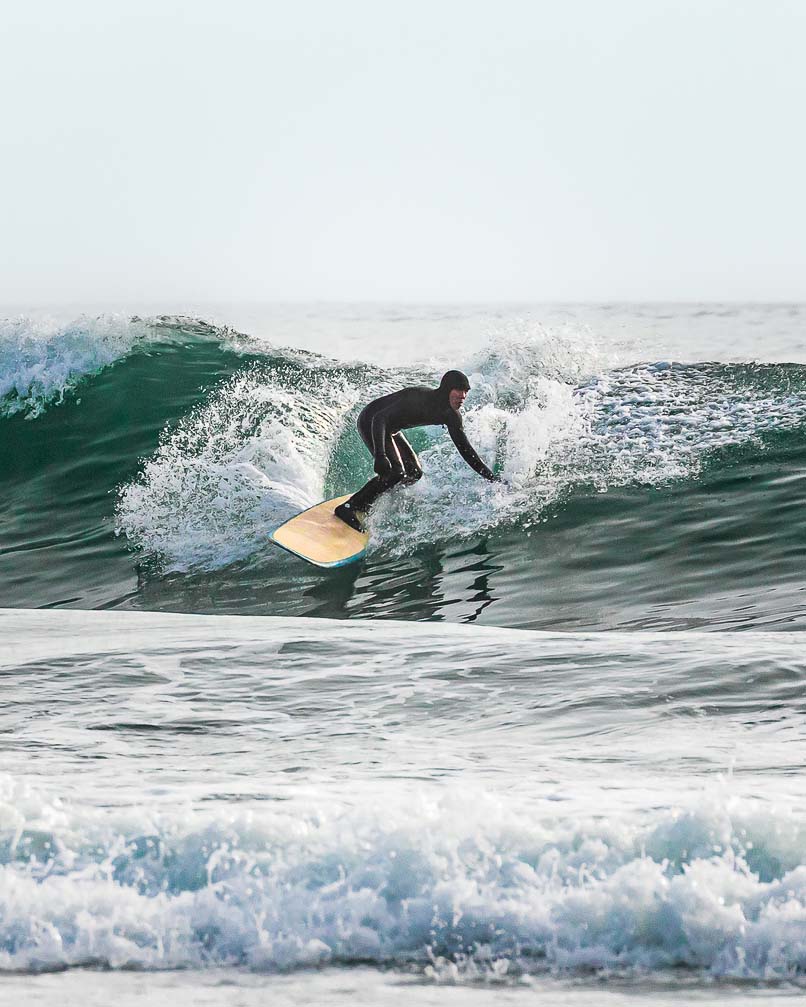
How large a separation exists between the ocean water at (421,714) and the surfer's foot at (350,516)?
8.9 inches

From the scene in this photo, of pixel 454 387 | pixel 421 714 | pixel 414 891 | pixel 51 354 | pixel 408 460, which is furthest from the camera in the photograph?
pixel 51 354

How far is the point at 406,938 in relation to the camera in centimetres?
313

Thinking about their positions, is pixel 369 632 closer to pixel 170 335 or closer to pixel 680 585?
pixel 680 585

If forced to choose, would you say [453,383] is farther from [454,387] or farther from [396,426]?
[396,426]

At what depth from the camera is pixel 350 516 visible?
9.59 metres

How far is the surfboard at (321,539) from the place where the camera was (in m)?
9.27

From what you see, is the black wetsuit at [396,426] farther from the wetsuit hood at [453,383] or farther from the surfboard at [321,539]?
the surfboard at [321,539]

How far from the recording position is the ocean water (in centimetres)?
308

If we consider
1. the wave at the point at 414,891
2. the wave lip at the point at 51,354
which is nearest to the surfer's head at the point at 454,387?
the wave at the point at 414,891

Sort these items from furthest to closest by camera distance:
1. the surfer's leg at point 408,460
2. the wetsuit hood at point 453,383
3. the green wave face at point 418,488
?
the surfer's leg at point 408,460 → the wetsuit hood at point 453,383 → the green wave face at point 418,488

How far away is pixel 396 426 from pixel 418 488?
984 millimetres

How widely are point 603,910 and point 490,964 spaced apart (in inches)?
14.0

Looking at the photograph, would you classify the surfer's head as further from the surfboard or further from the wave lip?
the wave lip

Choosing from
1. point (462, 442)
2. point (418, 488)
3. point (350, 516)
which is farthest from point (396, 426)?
point (418, 488)
